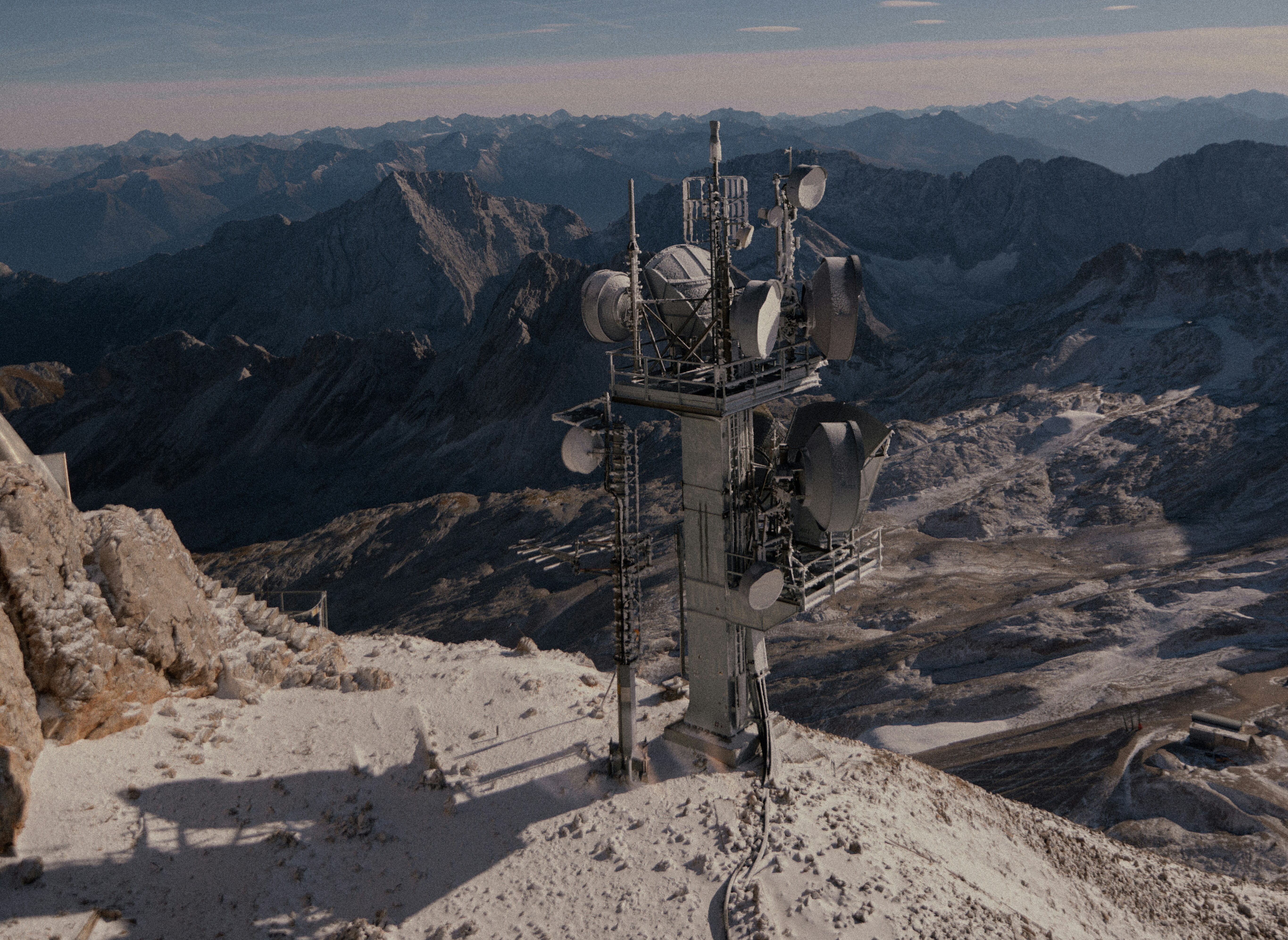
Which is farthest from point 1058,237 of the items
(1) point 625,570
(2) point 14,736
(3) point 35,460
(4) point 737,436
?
(2) point 14,736

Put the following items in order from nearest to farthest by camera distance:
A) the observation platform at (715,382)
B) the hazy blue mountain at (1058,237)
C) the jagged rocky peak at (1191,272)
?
the observation platform at (715,382)
the jagged rocky peak at (1191,272)
the hazy blue mountain at (1058,237)

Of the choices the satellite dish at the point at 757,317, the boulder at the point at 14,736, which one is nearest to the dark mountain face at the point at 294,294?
the boulder at the point at 14,736

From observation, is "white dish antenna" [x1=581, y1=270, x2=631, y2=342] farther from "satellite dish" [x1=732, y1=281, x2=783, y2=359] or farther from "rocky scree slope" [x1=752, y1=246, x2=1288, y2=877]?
"rocky scree slope" [x1=752, y1=246, x2=1288, y2=877]

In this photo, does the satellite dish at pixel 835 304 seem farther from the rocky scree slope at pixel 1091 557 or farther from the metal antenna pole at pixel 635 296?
the rocky scree slope at pixel 1091 557

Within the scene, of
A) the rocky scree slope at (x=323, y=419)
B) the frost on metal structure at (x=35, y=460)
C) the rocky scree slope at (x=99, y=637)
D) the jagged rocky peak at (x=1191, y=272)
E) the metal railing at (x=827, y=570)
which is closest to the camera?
the rocky scree slope at (x=99, y=637)

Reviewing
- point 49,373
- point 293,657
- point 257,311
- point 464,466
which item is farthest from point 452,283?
point 293,657

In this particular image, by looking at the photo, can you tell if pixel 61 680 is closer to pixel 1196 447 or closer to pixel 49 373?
pixel 1196 447
